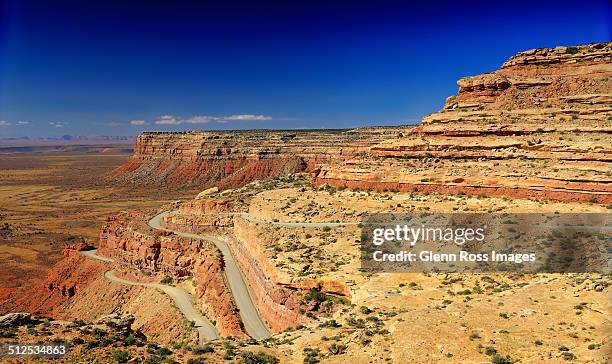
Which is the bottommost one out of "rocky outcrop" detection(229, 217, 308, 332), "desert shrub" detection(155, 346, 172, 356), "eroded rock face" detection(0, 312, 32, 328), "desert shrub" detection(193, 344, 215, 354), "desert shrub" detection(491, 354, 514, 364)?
"rocky outcrop" detection(229, 217, 308, 332)

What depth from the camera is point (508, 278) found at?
24047mm

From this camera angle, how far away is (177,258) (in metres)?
43.2

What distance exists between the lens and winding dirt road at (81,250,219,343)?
31484mm

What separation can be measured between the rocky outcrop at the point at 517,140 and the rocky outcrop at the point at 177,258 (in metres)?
13.6

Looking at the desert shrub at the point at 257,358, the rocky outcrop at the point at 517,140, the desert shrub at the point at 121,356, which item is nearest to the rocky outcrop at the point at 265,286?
the desert shrub at the point at 257,358

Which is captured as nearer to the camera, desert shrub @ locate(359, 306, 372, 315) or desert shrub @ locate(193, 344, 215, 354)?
desert shrub @ locate(193, 344, 215, 354)

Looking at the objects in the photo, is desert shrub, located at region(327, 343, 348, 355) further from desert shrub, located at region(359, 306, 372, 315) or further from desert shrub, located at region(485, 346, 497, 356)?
desert shrub, located at region(485, 346, 497, 356)

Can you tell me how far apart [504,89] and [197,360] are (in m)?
35.3

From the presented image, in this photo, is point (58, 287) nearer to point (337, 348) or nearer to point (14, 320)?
point (14, 320)

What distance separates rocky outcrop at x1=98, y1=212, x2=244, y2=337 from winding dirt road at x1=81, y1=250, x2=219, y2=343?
57 centimetres

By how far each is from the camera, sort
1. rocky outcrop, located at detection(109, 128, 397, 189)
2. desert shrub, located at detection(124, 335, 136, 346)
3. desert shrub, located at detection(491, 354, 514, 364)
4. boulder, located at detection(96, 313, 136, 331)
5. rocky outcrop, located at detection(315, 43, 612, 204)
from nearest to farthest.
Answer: desert shrub, located at detection(491, 354, 514, 364) → desert shrub, located at detection(124, 335, 136, 346) → boulder, located at detection(96, 313, 136, 331) → rocky outcrop, located at detection(315, 43, 612, 204) → rocky outcrop, located at detection(109, 128, 397, 189)

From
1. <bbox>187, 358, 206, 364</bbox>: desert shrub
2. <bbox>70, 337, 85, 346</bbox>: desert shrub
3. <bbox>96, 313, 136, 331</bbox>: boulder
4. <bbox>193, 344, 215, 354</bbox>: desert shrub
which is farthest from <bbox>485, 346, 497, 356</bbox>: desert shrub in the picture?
<bbox>96, 313, 136, 331</bbox>: boulder

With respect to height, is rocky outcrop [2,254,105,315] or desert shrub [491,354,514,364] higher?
desert shrub [491,354,514,364]

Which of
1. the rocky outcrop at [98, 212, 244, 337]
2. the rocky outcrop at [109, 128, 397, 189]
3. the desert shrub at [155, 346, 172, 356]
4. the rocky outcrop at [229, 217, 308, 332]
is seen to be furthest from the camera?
the rocky outcrop at [109, 128, 397, 189]
